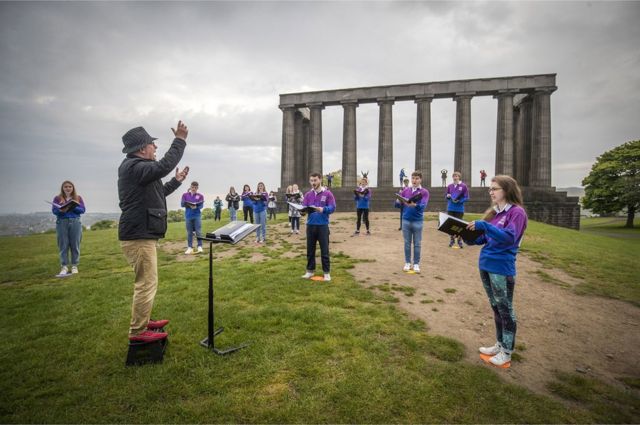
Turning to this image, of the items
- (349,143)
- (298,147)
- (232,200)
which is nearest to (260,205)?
(232,200)

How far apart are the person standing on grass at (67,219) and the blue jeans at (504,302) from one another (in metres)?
10.3

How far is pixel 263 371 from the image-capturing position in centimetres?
370

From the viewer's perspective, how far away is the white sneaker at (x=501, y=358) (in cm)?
402

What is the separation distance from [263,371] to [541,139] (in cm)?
3976

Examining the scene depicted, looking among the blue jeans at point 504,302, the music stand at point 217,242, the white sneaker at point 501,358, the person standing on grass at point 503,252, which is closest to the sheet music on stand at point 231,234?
the music stand at point 217,242

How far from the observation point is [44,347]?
4.30m

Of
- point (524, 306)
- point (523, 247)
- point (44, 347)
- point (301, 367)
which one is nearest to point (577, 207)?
point (523, 247)

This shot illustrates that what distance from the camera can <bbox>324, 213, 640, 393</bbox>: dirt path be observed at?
13.8 feet

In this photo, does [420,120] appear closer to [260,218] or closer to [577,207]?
[577,207]

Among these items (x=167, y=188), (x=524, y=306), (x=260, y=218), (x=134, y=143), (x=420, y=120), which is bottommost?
(x=524, y=306)

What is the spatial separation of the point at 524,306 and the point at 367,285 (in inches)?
139

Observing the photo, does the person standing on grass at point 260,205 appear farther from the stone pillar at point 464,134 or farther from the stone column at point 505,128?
the stone column at point 505,128

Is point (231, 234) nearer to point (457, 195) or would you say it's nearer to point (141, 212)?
point (141, 212)

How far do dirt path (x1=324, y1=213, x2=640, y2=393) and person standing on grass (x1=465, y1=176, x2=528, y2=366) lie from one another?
54 cm
